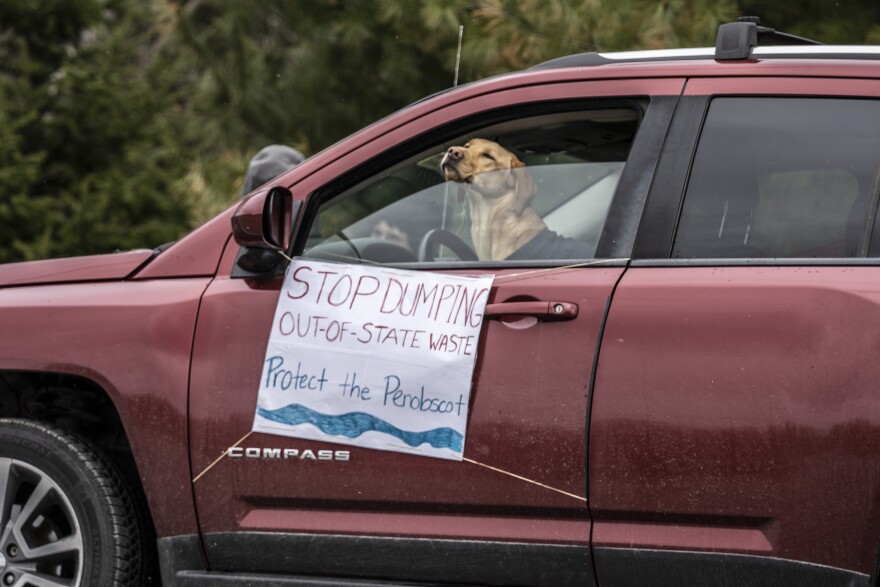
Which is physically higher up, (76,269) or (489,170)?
(489,170)

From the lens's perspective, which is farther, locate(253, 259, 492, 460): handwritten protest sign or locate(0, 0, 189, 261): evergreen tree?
locate(0, 0, 189, 261): evergreen tree

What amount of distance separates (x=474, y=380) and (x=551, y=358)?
0.20 m

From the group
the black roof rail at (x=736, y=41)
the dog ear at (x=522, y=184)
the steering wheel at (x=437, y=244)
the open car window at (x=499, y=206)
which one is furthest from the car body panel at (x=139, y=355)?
the black roof rail at (x=736, y=41)

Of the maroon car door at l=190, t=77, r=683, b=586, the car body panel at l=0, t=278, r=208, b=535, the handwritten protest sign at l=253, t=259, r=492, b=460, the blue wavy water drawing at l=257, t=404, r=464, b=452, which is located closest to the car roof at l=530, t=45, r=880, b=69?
the maroon car door at l=190, t=77, r=683, b=586

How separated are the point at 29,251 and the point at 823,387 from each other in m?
9.22

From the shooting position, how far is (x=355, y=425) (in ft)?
10.5

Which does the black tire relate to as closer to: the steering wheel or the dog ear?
the steering wheel

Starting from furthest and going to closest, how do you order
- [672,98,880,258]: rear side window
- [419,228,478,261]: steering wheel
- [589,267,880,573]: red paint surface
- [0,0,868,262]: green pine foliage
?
[0,0,868,262]: green pine foliage < [419,228,478,261]: steering wheel < [672,98,880,258]: rear side window < [589,267,880,573]: red paint surface

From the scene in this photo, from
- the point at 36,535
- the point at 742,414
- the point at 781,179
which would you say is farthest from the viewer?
the point at 36,535

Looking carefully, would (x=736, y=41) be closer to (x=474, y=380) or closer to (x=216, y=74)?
(x=474, y=380)

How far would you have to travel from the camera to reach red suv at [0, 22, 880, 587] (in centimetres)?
287

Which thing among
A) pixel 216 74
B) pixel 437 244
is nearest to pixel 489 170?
pixel 437 244

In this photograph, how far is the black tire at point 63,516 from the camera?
3434 millimetres

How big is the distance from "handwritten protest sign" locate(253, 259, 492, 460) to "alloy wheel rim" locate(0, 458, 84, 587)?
0.68 meters
